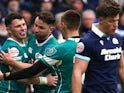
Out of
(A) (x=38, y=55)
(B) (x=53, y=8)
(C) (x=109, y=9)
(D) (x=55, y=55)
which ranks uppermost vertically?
(C) (x=109, y=9)

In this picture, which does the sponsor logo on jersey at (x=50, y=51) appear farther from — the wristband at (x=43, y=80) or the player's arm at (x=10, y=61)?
the player's arm at (x=10, y=61)

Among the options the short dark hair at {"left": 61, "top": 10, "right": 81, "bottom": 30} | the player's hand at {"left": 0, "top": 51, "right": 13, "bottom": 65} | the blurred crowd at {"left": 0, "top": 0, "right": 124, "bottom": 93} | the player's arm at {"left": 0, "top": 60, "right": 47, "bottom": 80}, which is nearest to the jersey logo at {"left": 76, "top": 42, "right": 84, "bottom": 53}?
the short dark hair at {"left": 61, "top": 10, "right": 81, "bottom": 30}

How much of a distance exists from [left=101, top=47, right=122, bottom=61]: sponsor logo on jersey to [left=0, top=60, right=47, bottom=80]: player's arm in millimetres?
800

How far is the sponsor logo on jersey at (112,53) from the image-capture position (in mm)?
8084

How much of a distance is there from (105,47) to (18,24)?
1.44 meters

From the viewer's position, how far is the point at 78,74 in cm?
796

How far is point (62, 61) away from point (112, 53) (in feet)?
2.19

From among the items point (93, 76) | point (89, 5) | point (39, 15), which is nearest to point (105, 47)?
point (93, 76)

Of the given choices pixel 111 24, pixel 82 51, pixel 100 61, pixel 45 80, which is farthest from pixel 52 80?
pixel 111 24

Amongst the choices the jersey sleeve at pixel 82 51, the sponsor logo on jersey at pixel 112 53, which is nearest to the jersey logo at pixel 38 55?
the jersey sleeve at pixel 82 51

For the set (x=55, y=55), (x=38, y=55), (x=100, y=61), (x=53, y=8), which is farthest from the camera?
(x=53, y=8)

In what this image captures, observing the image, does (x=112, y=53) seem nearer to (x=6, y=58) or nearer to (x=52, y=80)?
(x=52, y=80)

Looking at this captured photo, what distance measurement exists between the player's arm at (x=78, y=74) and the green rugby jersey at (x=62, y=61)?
4.1 inches

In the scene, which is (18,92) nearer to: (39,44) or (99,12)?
(39,44)
